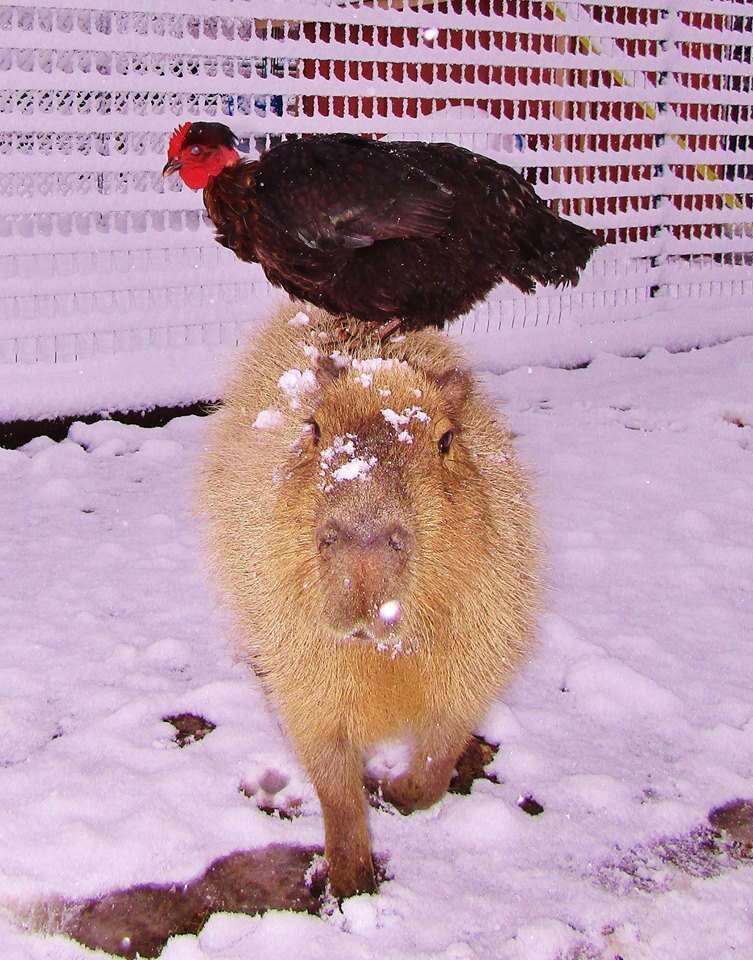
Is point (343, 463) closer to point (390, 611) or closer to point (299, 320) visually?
point (390, 611)

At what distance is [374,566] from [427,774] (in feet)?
2.47

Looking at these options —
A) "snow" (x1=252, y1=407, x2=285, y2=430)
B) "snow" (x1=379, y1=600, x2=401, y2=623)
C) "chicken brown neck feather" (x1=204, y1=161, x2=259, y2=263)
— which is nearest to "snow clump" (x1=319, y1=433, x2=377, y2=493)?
"snow" (x1=379, y1=600, x2=401, y2=623)

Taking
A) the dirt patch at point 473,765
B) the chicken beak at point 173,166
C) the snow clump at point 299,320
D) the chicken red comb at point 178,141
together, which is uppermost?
the chicken red comb at point 178,141

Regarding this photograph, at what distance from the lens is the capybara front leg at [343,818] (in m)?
1.93

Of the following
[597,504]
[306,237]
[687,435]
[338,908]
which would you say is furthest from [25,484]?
[687,435]

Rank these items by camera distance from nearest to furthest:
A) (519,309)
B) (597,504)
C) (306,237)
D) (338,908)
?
1. (338,908)
2. (306,237)
3. (597,504)
4. (519,309)

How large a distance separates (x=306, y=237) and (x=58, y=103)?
2.23m

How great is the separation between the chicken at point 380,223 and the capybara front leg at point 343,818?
144 cm

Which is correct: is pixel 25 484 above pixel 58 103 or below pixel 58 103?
below

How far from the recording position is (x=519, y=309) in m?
5.72

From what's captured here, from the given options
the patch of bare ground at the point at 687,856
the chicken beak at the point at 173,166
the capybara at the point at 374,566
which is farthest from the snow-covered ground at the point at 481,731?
the chicken beak at the point at 173,166

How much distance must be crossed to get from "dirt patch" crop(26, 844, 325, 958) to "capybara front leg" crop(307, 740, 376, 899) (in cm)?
7

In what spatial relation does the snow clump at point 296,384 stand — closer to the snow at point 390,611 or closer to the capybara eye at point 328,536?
the capybara eye at point 328,536

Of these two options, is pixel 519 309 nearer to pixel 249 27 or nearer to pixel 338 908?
pixel 249 27
